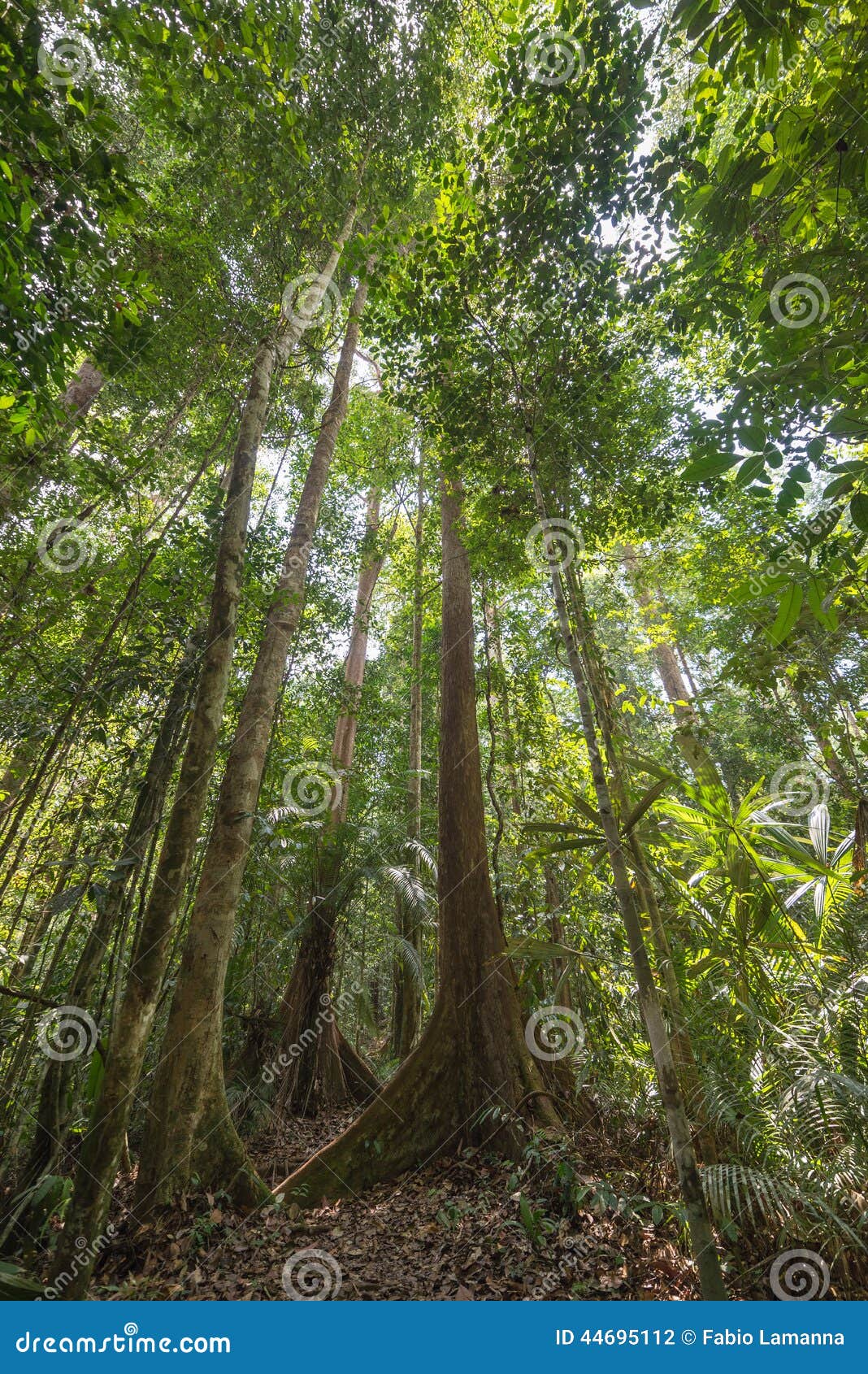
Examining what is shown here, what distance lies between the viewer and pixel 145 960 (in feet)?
9.93

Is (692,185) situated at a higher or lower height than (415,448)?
lower

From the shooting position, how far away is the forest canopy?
268 centimetres

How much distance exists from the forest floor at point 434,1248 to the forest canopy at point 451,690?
0.08ft

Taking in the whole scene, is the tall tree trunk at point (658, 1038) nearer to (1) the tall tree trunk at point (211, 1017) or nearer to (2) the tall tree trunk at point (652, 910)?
(2) the tall tree trunk at point (652, 910)

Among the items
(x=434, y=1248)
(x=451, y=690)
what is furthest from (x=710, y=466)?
(x=434, y=1248)

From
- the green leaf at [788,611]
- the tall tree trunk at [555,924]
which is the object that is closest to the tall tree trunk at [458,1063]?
the tall tree trunk at [555,924]

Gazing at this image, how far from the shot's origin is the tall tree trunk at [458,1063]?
416cm

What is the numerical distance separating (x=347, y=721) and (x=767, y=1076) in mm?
7805

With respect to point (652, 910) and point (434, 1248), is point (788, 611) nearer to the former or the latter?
point (652, 910)

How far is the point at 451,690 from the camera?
611 cm

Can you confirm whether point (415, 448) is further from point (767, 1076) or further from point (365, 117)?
point (767, 1076)

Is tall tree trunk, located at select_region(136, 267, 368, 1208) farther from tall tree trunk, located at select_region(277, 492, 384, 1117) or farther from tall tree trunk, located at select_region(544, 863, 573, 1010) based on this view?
tall tree trunk, located at select_region(544, 863, 573, 1010)

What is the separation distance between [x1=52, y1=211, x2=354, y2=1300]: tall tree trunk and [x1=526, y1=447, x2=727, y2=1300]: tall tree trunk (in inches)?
96.2
